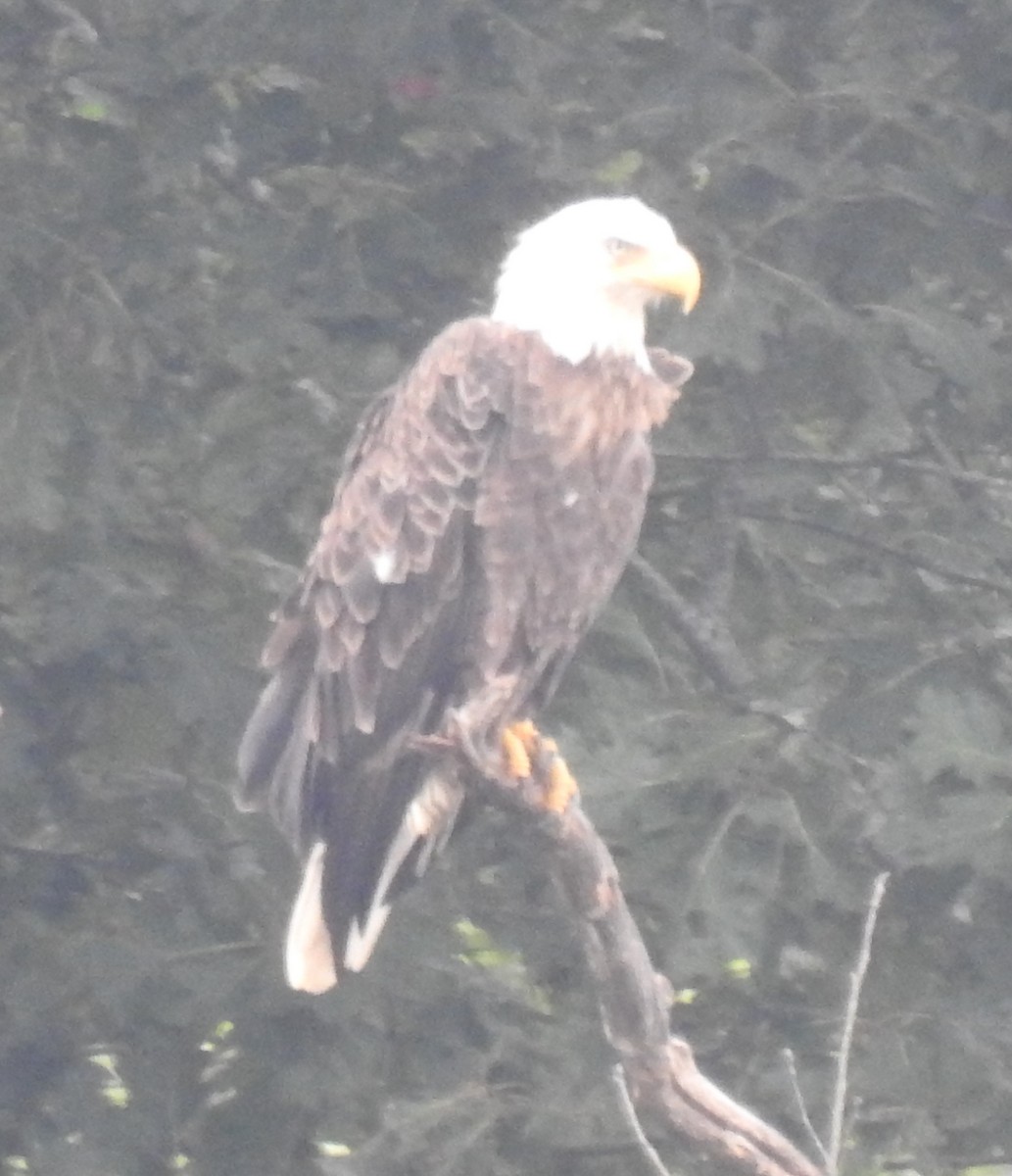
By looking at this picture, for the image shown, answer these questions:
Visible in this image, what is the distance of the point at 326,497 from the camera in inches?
253

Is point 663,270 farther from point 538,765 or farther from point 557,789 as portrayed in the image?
point 557,789

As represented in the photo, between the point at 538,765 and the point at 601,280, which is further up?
the point at 601,280

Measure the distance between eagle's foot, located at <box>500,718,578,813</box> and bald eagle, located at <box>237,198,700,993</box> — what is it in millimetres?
48

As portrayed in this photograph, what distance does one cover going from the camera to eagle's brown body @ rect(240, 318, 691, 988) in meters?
5.35

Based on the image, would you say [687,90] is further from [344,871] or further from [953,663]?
[344,871]

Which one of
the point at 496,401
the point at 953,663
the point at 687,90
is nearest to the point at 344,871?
the point at 496,401

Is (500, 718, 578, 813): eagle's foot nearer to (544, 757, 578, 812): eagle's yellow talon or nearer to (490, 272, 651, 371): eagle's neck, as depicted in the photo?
(544, 757, 578, 812): eagle's yellow talon

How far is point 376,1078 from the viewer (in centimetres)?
637

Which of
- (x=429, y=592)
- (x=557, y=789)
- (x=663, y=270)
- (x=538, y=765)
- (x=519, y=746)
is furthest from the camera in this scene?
(x=663, y=270)

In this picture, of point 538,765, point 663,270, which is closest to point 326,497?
point 663,270

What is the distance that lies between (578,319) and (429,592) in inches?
24.7

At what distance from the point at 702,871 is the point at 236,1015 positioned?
1026 mm

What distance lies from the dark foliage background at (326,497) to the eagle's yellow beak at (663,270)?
0.33m

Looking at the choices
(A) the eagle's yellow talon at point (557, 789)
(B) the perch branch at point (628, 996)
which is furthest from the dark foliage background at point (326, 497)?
(B) the perch branch at point (628, 996)
